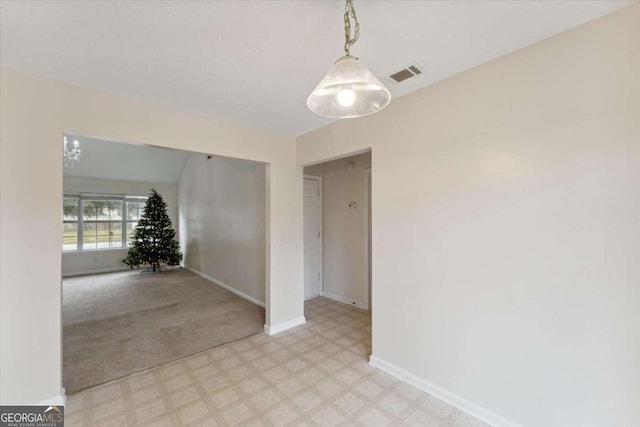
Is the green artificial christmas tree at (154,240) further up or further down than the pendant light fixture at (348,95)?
further down

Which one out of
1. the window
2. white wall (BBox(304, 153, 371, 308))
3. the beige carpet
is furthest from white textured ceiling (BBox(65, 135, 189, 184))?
white wall (BBox(304, 153, 371, 308))

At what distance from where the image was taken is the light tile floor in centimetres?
188

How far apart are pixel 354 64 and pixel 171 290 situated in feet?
18.5

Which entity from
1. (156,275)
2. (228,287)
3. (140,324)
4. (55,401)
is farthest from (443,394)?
(156,275)

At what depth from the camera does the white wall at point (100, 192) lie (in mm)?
6543

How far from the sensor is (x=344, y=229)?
4.42m

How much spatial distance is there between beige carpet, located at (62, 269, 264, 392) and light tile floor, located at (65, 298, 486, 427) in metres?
0.27

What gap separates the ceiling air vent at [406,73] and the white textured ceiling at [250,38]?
0.06m

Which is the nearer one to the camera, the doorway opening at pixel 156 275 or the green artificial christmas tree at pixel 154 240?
the doorway opening at pixel 156 275

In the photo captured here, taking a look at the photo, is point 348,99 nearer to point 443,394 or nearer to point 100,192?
point 443,394

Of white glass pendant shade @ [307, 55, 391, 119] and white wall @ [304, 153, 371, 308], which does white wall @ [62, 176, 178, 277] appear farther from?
white glass pendant shade @ [307, 55, 391, 119]

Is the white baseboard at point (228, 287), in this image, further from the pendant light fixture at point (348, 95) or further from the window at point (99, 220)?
the pendant light fixture at point (348, 95)

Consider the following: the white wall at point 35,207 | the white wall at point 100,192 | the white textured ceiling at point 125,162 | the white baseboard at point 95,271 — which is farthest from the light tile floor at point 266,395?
the white wall at point 100,192

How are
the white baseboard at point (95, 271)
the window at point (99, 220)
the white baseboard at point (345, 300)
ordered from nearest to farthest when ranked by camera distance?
the white baseboard at point (345, 300), the white baseboard at point (95, 271), the window at point (99, 220)
